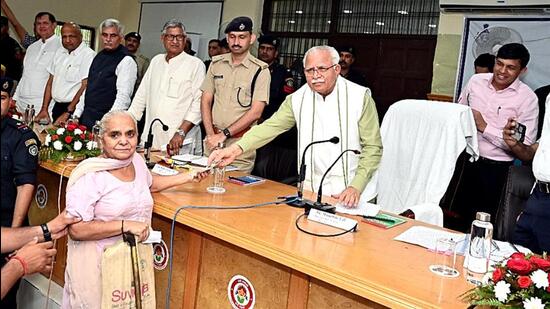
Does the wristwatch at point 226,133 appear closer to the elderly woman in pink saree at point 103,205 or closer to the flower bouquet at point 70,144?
the flower bouquet at point 70,144

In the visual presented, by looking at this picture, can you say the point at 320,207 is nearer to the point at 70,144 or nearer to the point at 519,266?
the point at 519,266

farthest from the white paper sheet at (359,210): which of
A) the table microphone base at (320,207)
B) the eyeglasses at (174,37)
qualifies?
the eyeglasses at (174,37)

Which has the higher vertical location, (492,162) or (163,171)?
(492,162)

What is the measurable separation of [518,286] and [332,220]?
79 cm

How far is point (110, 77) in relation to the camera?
3900 mm

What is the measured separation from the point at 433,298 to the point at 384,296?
4.7 inches

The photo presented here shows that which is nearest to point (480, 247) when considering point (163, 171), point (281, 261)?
point (281, 261)

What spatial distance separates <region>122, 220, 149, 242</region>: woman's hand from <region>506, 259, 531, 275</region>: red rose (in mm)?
1168

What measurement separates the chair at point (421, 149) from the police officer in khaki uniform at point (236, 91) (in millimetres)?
784

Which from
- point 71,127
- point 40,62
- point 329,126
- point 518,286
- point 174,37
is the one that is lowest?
point 518,286

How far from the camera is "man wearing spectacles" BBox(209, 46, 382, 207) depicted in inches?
92.5

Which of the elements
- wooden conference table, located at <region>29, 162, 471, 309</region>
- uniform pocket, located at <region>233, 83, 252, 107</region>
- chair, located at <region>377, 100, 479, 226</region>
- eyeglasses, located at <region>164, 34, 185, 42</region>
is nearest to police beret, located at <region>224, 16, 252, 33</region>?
uniform pocket, located at <region>233, 83, 252, 107</region>

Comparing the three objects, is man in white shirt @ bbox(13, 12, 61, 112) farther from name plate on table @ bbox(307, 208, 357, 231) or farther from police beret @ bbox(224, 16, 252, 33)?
name plate on table @ bbox(307, 208, 357, 231)

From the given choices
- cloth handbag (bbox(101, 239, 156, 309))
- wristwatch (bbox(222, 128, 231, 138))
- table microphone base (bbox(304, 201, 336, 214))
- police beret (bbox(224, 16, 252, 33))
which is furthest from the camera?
police beret (bbox(224, 16, 252, 33))
